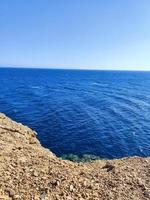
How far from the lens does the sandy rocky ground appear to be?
1075cm

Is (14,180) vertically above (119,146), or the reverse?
(14,180)

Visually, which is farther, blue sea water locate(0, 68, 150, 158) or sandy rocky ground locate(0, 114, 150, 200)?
blue sea water locate(0, 68, 150, 158)

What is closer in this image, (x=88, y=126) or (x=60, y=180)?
(x=60, y=180)

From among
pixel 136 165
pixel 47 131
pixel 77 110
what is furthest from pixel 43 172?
pixel 77 110

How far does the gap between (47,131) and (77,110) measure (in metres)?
15.7

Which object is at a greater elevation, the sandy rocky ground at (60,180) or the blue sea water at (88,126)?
the sandy rocky ground at (60,180)

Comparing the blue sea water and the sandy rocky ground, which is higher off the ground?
the sandy rocky ground

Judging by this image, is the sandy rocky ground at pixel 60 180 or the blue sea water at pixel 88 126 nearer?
the sandy rocky ground at pixel 60 180

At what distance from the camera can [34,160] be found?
44.5ft

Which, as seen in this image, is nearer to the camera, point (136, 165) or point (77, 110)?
point (136, 165)

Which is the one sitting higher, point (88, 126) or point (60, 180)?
point (60, 180)

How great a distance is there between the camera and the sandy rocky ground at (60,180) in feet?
35.3

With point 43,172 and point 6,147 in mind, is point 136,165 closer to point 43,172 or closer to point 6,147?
point 43,172

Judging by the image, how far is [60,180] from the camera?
462 inches
